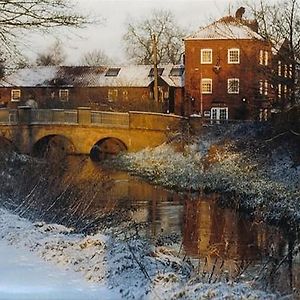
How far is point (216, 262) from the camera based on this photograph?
452 inches

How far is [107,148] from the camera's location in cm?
4412

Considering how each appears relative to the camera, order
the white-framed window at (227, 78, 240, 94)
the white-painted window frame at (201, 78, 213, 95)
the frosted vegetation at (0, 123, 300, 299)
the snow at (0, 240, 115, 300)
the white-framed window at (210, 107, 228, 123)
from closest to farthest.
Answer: the snow at (0, 240, 115, 300) → the frosted vegetation at (0, 123, 300, 299) → the white-framed window at (227, 78, 240, 94) → the white-framed window at (210, 107, 228, 123) → the white-painted window frame at (201, 78, 213, 95)

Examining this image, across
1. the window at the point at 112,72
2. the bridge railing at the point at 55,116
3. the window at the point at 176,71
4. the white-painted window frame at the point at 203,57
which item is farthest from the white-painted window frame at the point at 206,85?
the window at the point at 112,72

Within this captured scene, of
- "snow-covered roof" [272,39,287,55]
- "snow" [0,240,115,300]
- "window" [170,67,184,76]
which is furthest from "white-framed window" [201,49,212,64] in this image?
"snow" [0,240,115,300]

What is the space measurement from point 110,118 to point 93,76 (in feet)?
79.5

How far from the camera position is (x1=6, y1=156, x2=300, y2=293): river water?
432 inches

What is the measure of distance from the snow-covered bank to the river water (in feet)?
2.34

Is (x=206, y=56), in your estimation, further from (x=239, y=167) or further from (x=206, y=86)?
(x=239, y=167)

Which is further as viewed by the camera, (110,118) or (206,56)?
(206,56)

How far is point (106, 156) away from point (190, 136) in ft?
26.8

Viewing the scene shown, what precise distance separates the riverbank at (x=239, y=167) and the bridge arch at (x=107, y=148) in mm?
4120

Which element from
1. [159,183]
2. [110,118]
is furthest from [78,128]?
[159,183]

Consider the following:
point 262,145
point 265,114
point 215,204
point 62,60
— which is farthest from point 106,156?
point 62,60

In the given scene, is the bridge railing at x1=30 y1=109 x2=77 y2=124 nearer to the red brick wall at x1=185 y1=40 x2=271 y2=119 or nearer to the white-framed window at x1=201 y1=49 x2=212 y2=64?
the red brick wall at x1=185 y1=40 x2=271 y2=119
